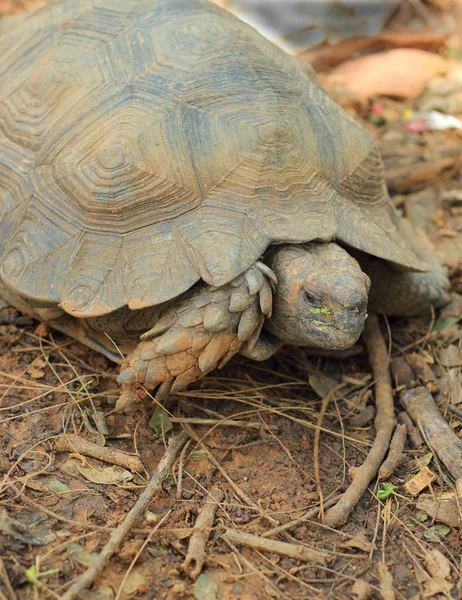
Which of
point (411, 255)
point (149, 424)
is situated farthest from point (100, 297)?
point (411, 255)

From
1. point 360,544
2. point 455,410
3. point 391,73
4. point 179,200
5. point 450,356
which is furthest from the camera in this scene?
point 391,73

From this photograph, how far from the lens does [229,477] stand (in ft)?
9.51

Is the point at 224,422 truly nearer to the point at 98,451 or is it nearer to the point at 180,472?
the point at 180,472

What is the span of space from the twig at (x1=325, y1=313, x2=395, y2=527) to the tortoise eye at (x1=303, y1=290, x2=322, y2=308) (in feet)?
2.54

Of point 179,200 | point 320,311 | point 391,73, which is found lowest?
point 391,73

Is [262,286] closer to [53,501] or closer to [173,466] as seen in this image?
[173,466]

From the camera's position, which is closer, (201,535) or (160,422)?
(201,535)

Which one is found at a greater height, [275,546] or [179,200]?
[179,200]

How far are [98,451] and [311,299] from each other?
1222mm

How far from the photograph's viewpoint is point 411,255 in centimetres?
355

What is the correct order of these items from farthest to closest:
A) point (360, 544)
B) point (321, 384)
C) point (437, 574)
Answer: point (321, 384) → point (360, 544) → point (437, 574)

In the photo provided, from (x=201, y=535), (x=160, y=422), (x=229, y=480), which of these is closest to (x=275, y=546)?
(x=201, y=535)

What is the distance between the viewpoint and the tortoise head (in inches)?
111

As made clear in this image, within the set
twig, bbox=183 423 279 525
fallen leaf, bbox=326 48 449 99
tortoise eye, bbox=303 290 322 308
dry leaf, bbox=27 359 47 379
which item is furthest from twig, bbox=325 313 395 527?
fallen leaf, bbox=326 48 449 99
